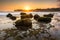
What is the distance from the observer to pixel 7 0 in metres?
2.61

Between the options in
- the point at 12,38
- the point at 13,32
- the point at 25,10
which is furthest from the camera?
the point at 25,10

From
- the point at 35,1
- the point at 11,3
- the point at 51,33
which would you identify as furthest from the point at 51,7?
the point at 51,33

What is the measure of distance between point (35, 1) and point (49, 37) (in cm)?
130

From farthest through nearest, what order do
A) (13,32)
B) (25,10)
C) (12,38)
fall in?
(25,10), (13,32), (12,38)

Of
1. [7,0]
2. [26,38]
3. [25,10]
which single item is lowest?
[26,38]

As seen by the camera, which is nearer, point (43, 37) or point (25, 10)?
point (43, 37)

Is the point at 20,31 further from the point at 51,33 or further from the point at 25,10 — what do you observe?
the point at 25,10

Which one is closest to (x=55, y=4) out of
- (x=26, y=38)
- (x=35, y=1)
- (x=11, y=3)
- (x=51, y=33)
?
(x=35, y=1)

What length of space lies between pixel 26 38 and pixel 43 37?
0.16 m

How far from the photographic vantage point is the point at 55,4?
251 centimetres

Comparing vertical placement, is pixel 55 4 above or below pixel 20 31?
above

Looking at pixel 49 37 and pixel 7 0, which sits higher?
pixel 7 0

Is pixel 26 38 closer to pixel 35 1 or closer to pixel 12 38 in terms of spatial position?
pixel 12 38

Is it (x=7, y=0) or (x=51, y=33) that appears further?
(x=7, y=0)
